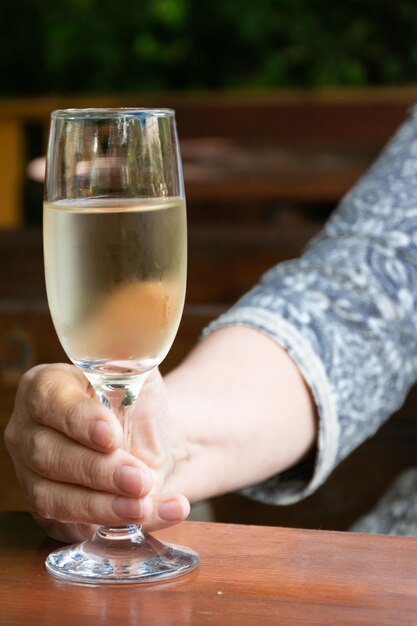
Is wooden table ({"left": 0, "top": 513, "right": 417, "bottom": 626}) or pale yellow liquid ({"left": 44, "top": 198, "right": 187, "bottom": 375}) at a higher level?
pale yellow liquid ({"left": 44, "top": 198, "right": 187, "bottom": 375})

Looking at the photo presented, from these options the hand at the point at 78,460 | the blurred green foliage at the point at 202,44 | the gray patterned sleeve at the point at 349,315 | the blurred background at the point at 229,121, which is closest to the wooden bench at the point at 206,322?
the blurred background at the point at 229,121

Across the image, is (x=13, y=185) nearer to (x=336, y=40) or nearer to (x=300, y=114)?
(x=300, y=114)

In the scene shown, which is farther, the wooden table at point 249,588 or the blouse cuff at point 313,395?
the blouse cuff at point 313,395

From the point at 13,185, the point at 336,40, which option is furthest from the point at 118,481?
the point at 336,40

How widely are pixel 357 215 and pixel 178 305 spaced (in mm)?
669

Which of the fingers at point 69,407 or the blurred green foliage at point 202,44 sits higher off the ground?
the blurred green foliage at point 202,44

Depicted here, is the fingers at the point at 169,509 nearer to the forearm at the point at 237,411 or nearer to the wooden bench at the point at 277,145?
the forearm at the point at 237,411

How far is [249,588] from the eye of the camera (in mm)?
773

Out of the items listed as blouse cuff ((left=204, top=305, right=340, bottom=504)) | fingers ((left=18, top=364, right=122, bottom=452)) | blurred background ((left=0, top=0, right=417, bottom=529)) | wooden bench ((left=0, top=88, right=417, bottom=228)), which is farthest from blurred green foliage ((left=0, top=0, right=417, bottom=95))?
fingers ((left=18, top=364, right=122, bottom=452))

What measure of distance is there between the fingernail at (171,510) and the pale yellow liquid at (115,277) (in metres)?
0.10

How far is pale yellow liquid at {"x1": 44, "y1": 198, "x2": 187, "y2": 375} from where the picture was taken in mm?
819

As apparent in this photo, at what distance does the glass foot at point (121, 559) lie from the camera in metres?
0.80

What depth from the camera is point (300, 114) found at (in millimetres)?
4207

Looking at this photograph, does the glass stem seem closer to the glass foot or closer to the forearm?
the glass foot
